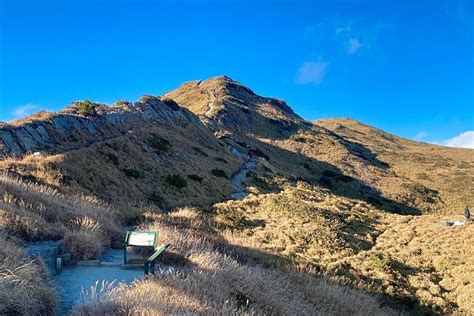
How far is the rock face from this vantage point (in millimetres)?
29844

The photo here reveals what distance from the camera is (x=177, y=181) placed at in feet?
116

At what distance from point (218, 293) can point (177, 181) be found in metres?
28.3

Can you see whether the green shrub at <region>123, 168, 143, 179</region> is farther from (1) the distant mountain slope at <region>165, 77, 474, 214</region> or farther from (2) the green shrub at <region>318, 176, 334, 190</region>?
(2) the green shrub at <region>318, 176, 334, 190</region>

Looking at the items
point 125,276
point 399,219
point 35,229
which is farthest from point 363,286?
point 399,219

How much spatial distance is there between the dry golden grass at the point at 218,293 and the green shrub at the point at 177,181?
21.7 meters

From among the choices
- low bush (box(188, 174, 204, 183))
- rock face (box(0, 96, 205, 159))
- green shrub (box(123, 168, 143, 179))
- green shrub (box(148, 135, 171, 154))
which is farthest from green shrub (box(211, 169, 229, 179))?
green shrub (box(123, 168, 143, 179))

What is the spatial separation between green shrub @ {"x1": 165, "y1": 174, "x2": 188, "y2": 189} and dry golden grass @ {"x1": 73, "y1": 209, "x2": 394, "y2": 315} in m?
21.7

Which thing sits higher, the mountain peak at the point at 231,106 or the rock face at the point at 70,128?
the mountain peak at the point at 231,106

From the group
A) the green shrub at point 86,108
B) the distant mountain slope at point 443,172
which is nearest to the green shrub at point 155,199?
the green shrub at point 86,108

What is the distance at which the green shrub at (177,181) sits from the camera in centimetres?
3469

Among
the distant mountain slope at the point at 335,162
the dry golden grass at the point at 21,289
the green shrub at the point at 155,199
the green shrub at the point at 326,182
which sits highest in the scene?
the distant mountain slope at the point at 335,162

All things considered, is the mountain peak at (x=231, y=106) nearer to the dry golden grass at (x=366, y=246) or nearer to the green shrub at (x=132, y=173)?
the green shrub at (x=132, y=173)

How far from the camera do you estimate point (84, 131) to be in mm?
38469

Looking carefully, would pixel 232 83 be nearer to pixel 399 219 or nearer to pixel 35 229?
pixel 399 219
